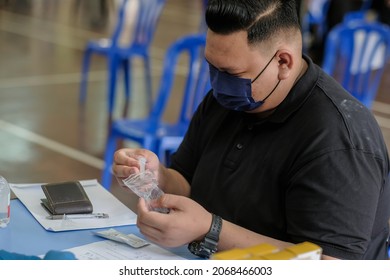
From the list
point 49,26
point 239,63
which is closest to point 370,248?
point 239,63

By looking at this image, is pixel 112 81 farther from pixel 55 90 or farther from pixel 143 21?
pixel 55 90

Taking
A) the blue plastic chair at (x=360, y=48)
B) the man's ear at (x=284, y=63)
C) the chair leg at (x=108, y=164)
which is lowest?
the chair leg at (x=108, y=164)

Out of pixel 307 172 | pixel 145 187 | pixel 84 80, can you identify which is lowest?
pixel 84 80

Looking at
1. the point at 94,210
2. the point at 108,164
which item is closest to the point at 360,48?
the point at 108,164

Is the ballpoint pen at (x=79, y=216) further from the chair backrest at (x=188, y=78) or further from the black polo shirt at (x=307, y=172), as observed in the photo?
the chair backrest at (x=188, y=78)

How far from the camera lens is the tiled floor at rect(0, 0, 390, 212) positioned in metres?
4.89

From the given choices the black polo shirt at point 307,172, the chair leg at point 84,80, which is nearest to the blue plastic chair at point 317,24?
the chair leg at point 84,80

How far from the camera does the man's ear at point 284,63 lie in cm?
207

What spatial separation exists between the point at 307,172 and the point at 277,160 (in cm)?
13

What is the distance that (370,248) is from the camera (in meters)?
2.10

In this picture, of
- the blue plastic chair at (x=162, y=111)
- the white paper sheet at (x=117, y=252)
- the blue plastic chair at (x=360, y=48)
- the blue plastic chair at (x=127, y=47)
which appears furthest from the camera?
the blue plastic chair at (x=127, y=47)

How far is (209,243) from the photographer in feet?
6.44
